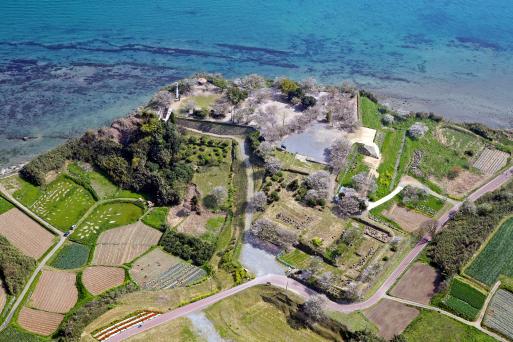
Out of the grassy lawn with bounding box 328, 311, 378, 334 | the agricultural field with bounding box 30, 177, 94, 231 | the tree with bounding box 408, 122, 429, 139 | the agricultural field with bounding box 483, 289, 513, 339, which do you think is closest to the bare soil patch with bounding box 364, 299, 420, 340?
the grassy lawn with bounding box 328, 311, 378, 334

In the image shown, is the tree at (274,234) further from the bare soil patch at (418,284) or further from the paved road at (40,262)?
the paved road at (40,262)

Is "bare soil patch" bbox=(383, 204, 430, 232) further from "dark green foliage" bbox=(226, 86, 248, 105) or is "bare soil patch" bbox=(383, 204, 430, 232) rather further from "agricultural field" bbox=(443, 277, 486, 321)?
"dark green foliage" bbox=(226, 86, 248, 105)

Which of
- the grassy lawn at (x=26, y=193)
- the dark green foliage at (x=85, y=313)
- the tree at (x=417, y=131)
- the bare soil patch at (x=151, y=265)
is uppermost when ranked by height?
the tree at (x=417, y=131)

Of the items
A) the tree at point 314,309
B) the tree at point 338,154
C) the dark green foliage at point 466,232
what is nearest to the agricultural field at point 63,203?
the tree at point 314,309

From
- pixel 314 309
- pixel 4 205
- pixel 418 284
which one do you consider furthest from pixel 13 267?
pixel 418 284

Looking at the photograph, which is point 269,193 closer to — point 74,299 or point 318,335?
point 318,335
